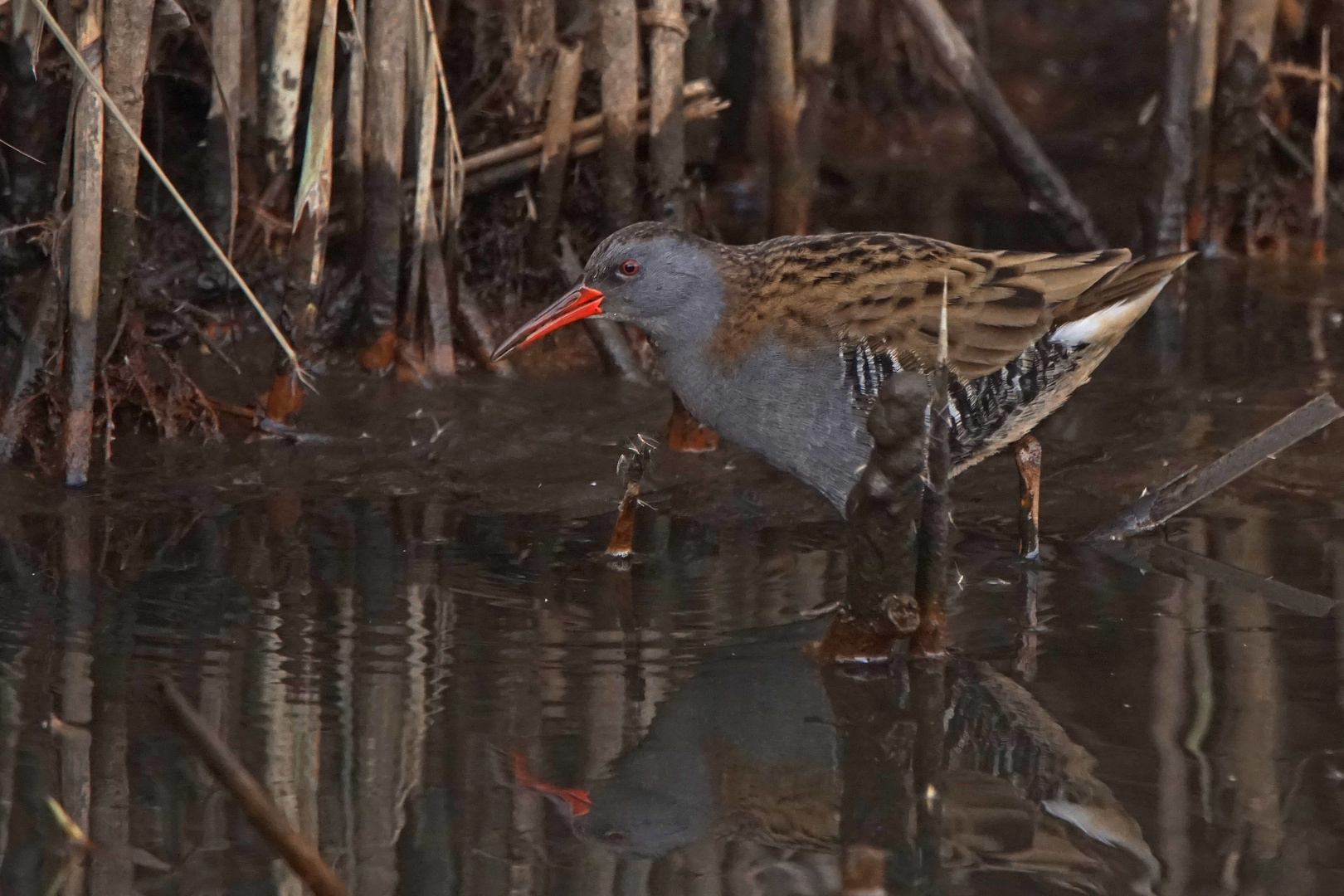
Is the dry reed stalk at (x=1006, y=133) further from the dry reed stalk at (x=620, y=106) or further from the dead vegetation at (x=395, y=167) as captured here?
the dry reed stalk at (x=620, y=106)

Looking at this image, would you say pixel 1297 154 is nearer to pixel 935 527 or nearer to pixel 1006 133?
pixel 1006 133

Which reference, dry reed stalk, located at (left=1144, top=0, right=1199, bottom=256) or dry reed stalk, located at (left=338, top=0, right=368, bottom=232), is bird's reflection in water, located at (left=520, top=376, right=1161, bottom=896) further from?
dry reed stalk, located at (left=1144, top=0, right=1199, bottom=256)

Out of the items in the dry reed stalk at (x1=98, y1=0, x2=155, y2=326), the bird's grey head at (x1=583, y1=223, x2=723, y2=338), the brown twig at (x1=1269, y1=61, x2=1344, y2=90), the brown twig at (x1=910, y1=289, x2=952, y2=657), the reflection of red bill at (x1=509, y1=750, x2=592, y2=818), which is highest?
the brown twig at (x1=1269, y1=61, x2=1344, y2=90)

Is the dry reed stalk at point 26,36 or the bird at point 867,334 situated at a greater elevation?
the dry reed stalk at point 26,36

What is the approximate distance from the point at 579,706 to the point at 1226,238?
394cm

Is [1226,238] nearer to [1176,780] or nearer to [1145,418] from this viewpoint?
[1145,418]

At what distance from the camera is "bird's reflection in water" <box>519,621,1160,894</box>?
8.82 feet

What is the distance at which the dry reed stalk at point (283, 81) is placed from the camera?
186 inches

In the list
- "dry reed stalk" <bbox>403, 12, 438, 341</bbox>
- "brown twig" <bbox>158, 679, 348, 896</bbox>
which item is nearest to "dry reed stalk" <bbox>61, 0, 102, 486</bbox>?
"dry reed stalk" <bbox>403, 12, 438, 341</bbox>

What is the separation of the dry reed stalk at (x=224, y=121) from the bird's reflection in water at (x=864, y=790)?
2170 millimetres

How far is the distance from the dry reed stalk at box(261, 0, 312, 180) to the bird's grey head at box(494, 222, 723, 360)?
1.07 metres

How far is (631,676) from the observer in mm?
3432

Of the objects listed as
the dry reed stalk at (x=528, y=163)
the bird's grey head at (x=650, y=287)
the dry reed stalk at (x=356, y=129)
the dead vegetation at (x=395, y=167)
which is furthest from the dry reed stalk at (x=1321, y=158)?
the dry reed stalk at (x=356, y=129)

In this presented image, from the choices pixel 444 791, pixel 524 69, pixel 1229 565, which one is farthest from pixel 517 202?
pixel 444 791
